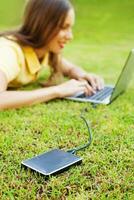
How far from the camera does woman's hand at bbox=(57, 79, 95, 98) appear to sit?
2.54 meters

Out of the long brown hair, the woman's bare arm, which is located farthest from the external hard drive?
the long brown hair

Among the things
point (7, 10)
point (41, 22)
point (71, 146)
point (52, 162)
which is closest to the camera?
point (52, 162)

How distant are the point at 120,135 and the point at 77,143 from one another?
0.23 m

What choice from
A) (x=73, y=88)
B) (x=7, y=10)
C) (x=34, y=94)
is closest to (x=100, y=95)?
(x=73, y=88)

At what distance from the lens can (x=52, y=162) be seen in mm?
1634

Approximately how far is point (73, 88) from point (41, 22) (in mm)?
492

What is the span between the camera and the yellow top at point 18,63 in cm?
251

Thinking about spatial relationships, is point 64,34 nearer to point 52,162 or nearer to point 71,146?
point 71,146

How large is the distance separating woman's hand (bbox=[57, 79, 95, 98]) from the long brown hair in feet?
1.17

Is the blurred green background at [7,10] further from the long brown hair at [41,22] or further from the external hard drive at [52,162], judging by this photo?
the external hard drive at [52,162]

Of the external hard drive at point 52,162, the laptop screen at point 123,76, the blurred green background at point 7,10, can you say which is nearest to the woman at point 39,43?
the laptop screen at point 123,76

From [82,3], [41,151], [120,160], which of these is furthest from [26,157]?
[82,3]

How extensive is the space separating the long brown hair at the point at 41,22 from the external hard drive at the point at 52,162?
1.18 metres

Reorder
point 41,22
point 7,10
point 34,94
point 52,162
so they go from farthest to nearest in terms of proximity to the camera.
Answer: point 7,10
point 41,22
point 34,94
point 52,162
